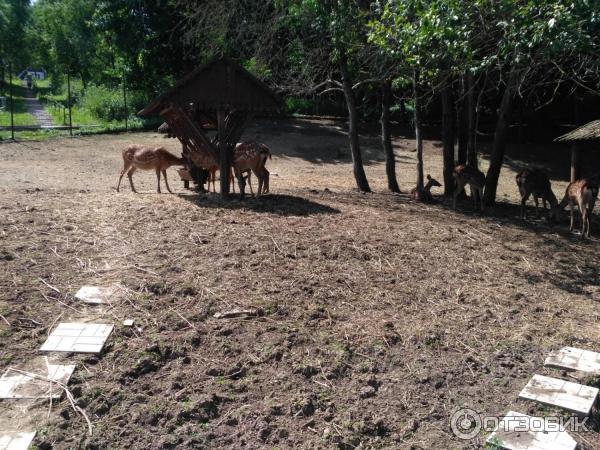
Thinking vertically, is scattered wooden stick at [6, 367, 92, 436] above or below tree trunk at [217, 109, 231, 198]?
below

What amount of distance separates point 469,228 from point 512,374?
14.6 ft

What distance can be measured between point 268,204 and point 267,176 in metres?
1.23

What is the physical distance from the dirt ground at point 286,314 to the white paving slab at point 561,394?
12cm

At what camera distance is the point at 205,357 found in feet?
18.2

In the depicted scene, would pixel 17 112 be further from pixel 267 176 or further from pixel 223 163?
pixel 223 163

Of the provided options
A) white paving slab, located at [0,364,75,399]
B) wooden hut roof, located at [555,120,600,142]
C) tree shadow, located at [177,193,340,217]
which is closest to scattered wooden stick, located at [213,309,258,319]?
white paving slab, located at [0,364,75,399]

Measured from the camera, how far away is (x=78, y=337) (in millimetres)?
5648

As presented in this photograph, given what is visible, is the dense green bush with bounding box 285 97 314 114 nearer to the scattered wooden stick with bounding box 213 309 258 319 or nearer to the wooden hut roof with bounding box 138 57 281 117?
the wooden hut roof with bounding box 138 57 281 117

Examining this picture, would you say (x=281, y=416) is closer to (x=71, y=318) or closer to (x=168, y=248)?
(x=71, y=318)

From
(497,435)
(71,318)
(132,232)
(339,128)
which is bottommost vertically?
(497,435)

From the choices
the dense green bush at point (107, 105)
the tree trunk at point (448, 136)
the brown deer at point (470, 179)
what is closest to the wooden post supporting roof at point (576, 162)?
the tree trunk at point (448, 136)

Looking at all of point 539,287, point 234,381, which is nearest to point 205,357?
point 234,381

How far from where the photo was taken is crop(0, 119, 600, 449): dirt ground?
4.80m

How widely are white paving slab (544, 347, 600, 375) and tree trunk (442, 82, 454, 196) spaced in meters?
8.05
